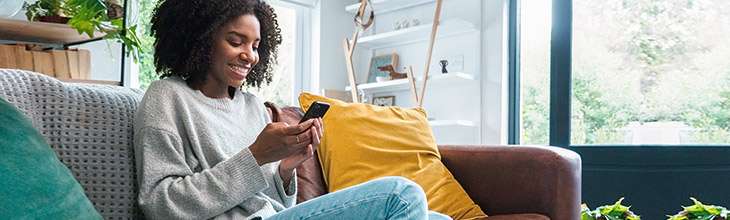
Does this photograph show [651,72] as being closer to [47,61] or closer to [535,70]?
[535,70]

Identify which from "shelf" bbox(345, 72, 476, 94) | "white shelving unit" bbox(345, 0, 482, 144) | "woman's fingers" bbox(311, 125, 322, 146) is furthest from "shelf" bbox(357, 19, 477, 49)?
"woman's fingers" bbox(311, 125, 322, 146)

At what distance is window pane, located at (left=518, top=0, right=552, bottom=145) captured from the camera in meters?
3.55

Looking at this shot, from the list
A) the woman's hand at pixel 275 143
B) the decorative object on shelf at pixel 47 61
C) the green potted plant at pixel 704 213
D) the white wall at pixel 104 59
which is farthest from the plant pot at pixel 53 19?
the green potted plant at pixel 704 213

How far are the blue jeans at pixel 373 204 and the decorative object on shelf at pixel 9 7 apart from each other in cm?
159

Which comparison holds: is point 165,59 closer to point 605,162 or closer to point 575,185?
point 575,185

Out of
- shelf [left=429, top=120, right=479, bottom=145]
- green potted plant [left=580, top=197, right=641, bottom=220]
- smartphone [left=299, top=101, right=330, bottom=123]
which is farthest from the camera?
shelf [left=429, top=120, right=479, bottom=145]

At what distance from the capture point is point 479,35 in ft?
12.2

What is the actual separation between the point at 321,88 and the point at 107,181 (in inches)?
121

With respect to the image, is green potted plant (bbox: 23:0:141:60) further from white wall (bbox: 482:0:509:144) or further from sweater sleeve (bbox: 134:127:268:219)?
white wall (bbox: 482:0:509:144)

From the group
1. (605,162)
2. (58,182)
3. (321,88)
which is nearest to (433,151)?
(58,182)

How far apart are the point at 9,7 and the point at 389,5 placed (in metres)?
2.43

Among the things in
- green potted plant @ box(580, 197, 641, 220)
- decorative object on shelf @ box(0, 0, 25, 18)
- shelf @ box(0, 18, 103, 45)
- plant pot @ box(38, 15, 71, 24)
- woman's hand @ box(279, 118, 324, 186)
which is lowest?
green potted plant @ box(580, 197, 641, 220)

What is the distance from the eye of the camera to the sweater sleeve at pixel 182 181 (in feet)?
3.74

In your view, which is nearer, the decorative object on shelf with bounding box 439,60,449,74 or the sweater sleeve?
the sweater sleeve
